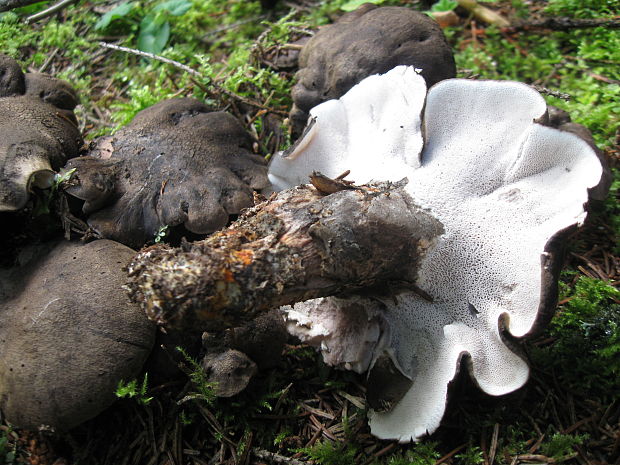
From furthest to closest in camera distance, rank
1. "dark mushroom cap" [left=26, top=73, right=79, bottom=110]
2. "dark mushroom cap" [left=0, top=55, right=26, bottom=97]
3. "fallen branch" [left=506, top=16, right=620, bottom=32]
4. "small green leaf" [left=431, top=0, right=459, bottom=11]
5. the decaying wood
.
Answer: "small green leaf" [left=431, top=0, right=459, bottom=11] → "fallen branch" [left=506, top=16, right=620, bottom=32] → "dark mushroom cap" [left=26, top=73, right=79, bottom=110] → "dark mushroom cap" [left=0, top=55, right=26, bottom=97] → the decaying wood

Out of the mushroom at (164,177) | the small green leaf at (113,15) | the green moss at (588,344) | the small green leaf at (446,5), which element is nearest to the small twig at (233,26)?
the small green leaf at (113,15)

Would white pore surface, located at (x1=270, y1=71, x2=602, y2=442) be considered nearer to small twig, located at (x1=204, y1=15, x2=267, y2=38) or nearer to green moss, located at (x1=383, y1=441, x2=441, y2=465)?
green moss, located at (x1=383, y1=441, x2=441, y2=465)

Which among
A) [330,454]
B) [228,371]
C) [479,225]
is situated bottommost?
[330,454]

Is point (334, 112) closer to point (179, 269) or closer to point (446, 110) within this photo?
point (446, 110)

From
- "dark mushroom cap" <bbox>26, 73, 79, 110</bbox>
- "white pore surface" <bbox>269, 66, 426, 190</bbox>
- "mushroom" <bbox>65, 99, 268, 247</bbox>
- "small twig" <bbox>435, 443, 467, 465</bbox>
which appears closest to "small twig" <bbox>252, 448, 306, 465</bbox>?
"small twig" <bbox>435, 443, 467, 465</bbox>

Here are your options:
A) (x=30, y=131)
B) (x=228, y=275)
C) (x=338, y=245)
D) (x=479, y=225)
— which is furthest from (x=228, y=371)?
(x=30, y=131)

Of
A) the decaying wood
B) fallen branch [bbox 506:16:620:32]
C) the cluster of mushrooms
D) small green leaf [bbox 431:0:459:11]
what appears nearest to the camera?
the decaying wood

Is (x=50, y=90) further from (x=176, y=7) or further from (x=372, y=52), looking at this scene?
(x=372, y=52)
